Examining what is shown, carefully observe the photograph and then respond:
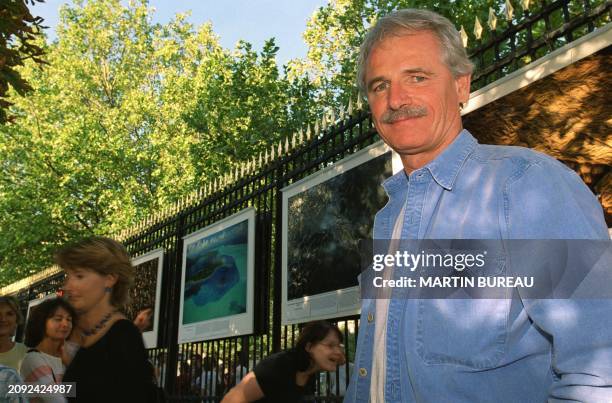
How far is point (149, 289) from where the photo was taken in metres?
10.3

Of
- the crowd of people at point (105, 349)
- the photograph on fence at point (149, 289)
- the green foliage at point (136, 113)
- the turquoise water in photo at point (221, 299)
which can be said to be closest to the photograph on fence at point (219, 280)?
the turquoise water in photo at point (221, 299)

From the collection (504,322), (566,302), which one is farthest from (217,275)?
(566,302)

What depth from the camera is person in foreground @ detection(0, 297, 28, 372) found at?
17.9 ft

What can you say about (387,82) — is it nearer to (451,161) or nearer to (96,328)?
(451,161)

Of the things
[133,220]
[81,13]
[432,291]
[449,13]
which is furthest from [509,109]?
[81,13]

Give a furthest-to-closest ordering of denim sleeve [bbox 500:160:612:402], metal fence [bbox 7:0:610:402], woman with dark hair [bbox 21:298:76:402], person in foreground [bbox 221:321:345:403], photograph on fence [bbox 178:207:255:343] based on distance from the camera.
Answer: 1. photograph on fence [bbox 178:207:255:343]
2. metal fence [bbox 7:0:610:402]
3. woman with dark hair [bbox 21:298:76:402]
4. person in foreground [bbox 221:321:345:403]
5. denim sleeve [bbox 500:160:612:402]

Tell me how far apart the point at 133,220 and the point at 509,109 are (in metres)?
16.4

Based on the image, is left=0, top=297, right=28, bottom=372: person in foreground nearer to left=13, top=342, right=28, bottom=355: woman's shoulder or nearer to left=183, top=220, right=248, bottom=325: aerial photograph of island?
left=13, top=342, right=28, bottom=355: woman's shoulder

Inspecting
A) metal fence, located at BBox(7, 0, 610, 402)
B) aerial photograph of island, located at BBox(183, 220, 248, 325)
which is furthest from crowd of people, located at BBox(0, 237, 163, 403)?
aerial photograph of island, located at BBox(183, 220, 248, 325)

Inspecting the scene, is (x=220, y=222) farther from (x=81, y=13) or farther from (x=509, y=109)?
(x=81, y=13)

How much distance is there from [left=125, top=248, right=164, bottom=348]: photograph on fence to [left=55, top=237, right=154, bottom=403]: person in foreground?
6.32 meters

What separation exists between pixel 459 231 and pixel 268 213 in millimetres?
6213

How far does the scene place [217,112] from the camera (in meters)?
18.0

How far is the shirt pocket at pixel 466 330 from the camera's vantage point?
4.35ft
